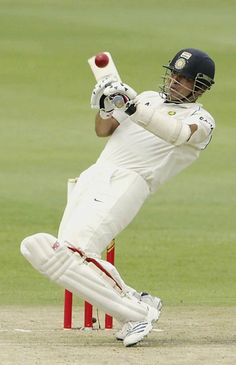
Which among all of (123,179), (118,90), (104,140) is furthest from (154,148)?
(104,140)

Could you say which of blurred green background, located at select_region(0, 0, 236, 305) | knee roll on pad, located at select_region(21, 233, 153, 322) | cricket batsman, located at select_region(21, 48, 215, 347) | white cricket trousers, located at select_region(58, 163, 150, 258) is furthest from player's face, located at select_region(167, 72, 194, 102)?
blurred green background, located at select_region(0, 0, 236, 305)

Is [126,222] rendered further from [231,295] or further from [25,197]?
[25,197]

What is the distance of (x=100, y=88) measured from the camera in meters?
7.00

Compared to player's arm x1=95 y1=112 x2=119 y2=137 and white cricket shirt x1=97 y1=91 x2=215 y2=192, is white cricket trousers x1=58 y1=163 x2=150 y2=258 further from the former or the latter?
player's arm x1=95 y1=112 x2=119 y2=137

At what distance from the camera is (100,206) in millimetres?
7176

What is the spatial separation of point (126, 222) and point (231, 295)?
330 centimetres

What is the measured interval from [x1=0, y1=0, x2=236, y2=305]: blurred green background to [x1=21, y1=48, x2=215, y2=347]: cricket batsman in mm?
2631

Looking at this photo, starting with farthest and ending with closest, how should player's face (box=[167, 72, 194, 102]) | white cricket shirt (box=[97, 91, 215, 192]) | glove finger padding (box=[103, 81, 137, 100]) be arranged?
1. player's face (box=[167, 72, 194, 102])
2. white cricket shirt (box=[97, 91, 215, 192])
3. glove finger padding (box=[103, 81, 137, 100])

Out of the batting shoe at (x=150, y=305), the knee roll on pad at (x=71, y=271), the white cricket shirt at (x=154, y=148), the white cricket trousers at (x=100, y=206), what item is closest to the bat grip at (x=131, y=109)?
the white cricket shirt at (x=154, y=148)

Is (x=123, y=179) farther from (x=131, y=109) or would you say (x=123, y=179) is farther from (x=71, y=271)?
(x=71, y=271)

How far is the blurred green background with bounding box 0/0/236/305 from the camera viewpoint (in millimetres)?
11672

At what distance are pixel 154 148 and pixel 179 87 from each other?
0.38 metres

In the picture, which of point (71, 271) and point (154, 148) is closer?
point (71, 271)

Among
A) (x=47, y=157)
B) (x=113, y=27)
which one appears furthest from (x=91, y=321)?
(x=113, y=27)
